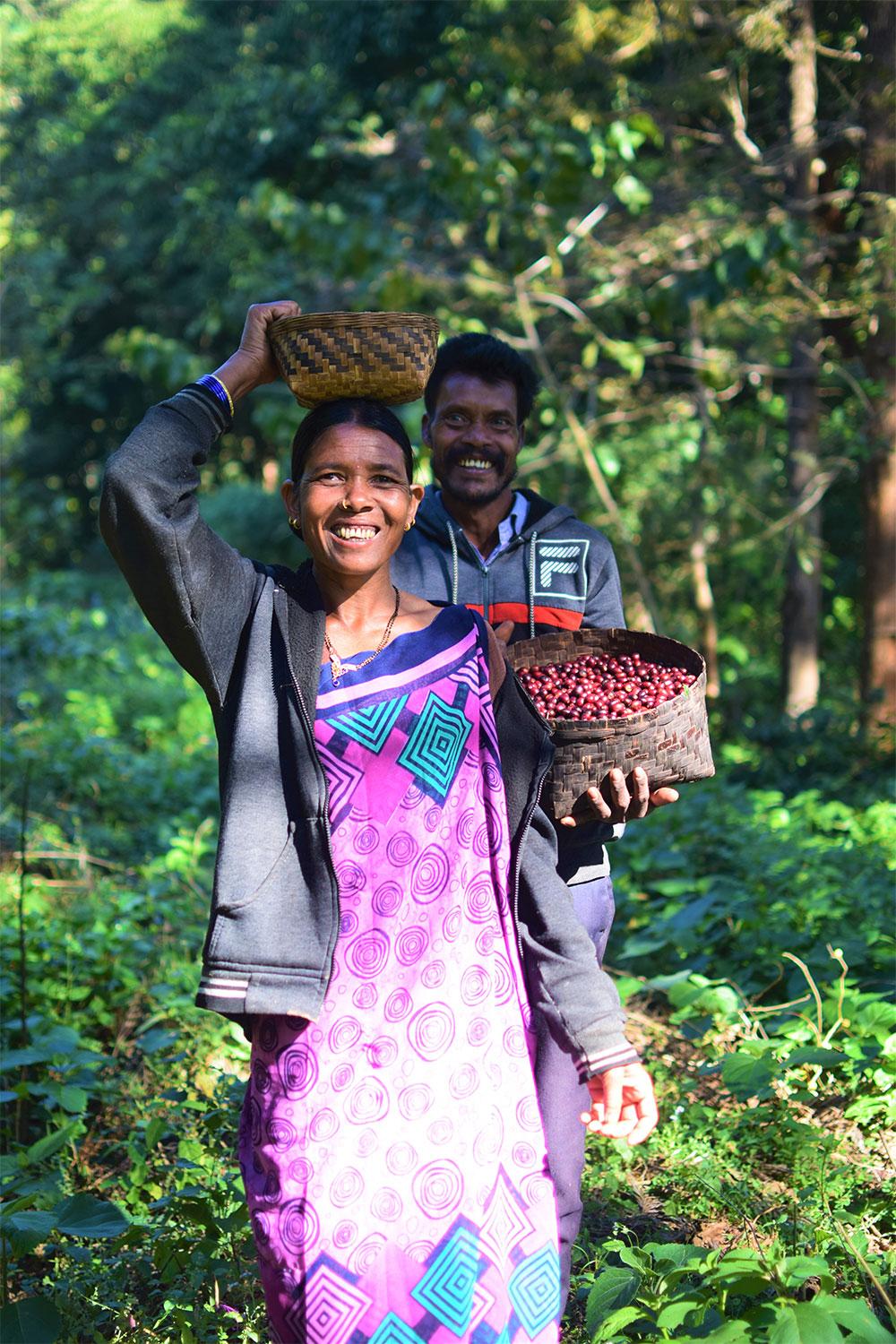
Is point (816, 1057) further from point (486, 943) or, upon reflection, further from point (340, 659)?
point (340, 659)

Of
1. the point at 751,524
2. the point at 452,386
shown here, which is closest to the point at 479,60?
the point at 751,524

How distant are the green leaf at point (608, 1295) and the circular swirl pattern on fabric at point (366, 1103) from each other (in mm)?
721

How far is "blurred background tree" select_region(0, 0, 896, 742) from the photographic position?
7.07 meters

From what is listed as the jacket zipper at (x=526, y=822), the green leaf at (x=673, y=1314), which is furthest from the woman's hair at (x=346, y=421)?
the green leaf at (x=673, y=1314)

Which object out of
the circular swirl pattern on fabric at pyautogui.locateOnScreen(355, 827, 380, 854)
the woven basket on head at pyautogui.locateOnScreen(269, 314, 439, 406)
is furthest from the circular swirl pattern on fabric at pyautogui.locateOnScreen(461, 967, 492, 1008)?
the woven basket on head at pyautogui.locateOnScreen(269, 314, 439, 406)

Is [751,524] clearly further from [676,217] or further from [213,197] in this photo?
[213,197]

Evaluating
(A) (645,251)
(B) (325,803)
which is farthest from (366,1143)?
(A) (645,251)

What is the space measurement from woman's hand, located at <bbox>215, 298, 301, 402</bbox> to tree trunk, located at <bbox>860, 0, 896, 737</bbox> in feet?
18.3

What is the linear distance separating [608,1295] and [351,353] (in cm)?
165

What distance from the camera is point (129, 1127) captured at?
3277mm

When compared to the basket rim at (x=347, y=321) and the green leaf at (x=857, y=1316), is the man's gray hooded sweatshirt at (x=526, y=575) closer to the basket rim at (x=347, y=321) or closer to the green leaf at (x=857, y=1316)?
the basket rim at (x=347, y=321)

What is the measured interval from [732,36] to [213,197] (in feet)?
26.8

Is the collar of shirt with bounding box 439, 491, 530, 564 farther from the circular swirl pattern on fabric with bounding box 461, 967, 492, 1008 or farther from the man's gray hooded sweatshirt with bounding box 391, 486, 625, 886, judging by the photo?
the circular swirl pattern on fabric with bounding box 461, 967, 492, 1008

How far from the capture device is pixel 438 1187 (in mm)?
1566
